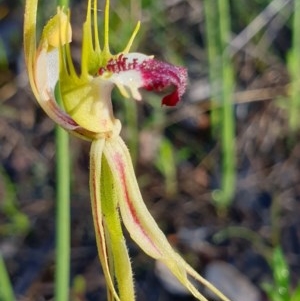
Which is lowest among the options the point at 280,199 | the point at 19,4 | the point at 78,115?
the point at 280,199

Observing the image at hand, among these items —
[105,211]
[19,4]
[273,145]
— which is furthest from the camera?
[19,4]

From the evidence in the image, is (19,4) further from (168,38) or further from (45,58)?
(45,58)

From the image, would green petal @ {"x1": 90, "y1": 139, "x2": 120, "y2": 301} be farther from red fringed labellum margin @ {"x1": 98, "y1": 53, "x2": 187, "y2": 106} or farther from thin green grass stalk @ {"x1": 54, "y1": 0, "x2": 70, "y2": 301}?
thin green grass stalk @ {"x1": 54, "y1": 0, "x2": 70, "y2": 301}

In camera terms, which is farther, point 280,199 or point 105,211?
point 280,199

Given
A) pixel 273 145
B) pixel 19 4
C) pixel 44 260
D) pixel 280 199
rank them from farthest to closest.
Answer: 1. pixel 19 4
2. pixel 273 145
3. pixel 280 199
4. pixel 44 260

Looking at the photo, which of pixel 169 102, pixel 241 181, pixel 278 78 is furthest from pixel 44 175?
pixel 169 102

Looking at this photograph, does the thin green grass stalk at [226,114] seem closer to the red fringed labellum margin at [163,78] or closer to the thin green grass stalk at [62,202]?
the thin green grass stalk at [62,202]
